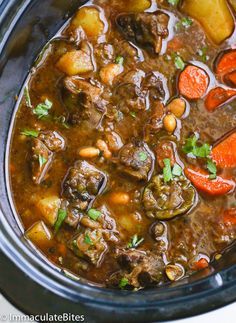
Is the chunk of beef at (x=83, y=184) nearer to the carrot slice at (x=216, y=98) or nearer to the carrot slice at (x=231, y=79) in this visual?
the carrot slice at (x=216, y=98)

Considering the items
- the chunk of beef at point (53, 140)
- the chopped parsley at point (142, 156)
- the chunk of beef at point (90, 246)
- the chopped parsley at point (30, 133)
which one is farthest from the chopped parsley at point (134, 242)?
the chopped parsley at point (30, 133)

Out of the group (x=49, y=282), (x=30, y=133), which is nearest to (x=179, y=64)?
(x=30, y=133)

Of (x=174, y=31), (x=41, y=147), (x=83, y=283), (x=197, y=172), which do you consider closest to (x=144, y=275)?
(x=83, y=283)

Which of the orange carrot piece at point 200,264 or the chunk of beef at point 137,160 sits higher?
the chunk of beef at point 137,160

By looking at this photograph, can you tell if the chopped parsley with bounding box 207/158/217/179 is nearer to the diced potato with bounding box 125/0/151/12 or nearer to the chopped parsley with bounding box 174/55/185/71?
the chopped parsley with bounding box 174/55/185/71

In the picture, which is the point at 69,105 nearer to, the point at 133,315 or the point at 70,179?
the point at 70,179

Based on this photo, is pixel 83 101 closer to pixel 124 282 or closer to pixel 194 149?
pixel 194 149

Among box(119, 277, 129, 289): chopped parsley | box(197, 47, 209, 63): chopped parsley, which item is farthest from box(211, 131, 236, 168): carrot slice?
box(119, 277, 129, 289): chopped parsley
